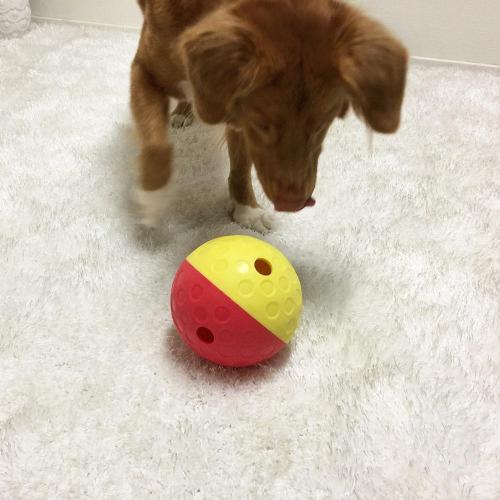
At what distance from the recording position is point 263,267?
117cm

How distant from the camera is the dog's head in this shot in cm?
105

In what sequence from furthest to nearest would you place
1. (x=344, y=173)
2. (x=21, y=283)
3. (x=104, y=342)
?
(x=344, y=173)
(x=21, y=283)
(x=104, y=342)

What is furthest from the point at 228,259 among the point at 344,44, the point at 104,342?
the point at 344,44

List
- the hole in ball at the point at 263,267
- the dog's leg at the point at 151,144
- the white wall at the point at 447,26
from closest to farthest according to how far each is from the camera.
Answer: the hole in ball at the point at 263,267
the dog's leg at the point at 151,144
the white wall at the point at 447,26

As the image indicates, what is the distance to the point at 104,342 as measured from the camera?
127cm

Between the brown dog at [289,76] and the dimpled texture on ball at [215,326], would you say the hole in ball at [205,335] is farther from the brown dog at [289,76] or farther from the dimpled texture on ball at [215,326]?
the brown dog at [289,76]

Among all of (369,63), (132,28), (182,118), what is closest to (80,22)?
(132,28)

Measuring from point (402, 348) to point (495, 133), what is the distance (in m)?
1.30

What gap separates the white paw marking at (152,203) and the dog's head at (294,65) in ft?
1.32

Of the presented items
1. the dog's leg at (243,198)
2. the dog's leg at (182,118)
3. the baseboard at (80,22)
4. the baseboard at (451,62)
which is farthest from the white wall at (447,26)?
the dog's leg at (243,198)

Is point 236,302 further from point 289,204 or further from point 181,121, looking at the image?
point 181,121

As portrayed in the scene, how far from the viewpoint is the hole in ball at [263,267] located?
116 cm

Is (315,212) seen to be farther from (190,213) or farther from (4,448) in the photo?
(4,448)

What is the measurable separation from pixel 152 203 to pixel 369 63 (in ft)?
2.40
